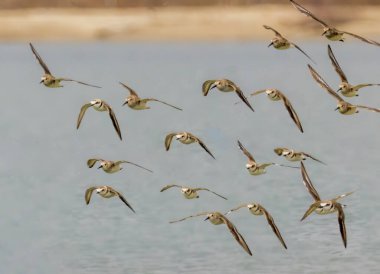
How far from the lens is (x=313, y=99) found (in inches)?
2416

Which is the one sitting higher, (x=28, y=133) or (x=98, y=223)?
(x=98, y=223)

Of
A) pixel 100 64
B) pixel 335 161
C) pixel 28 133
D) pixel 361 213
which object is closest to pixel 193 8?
pixel 100 64

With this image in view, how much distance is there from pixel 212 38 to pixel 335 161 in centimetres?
5494

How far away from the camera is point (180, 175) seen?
38.2 m

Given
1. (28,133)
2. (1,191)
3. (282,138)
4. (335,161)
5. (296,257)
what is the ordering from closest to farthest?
(296,257) < (1,191) < (335,161) < (282,138) < (28,133)

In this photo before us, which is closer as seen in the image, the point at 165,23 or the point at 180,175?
the point at 180,175

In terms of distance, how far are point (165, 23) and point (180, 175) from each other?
5352 centimetres

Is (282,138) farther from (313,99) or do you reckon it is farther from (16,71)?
(16,71)

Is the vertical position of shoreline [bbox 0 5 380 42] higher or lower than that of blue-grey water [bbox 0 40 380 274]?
lower

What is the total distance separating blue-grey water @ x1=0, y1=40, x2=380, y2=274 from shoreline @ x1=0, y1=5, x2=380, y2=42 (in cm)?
1170

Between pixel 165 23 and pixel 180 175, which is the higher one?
pixel 180 175

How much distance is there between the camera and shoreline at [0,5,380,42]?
89750 mm

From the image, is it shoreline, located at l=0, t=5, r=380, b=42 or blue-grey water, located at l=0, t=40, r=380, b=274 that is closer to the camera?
blue-grey water, located at l=0, t=40, r=380, b=274

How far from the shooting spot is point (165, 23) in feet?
299
